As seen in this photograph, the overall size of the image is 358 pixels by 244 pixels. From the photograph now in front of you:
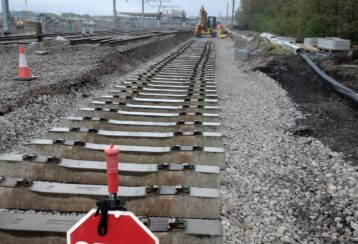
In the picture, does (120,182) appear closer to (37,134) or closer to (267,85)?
(37,134)

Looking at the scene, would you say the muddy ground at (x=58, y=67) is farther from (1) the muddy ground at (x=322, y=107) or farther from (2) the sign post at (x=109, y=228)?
(1) the muddy ground at (x=322, y=107)

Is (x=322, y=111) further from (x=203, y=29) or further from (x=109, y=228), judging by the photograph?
(x=203, y=29)

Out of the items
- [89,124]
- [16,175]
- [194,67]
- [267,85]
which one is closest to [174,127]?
[89,124]

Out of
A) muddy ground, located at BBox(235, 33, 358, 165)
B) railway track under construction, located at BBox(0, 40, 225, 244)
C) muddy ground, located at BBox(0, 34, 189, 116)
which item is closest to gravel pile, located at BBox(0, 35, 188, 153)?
muddy ground, located at BBox(0, 34, 189, 116)

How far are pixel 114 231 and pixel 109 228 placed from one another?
1.1 inches

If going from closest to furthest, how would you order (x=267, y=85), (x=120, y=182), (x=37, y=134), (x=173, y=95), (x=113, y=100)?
→ (x=120, y=182)
(x=37, y=134)
(x=113, y=100)
(x=173, y=95)
(x=267, y=85)

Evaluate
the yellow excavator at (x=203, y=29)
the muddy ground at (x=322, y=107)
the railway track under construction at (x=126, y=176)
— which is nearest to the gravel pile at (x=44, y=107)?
the railway track under construction at (x=126, y=176)

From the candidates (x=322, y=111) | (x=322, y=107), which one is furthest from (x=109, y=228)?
(x=322, y=107)

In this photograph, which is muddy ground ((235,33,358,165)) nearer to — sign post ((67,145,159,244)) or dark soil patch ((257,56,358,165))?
dark soil patch ((257,56,358,165))

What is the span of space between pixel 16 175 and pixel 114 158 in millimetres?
2216

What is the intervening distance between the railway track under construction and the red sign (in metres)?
0.46

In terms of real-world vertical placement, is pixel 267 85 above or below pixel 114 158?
below

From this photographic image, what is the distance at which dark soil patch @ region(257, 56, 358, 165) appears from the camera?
499 centimetres

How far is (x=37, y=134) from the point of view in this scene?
201 inches
